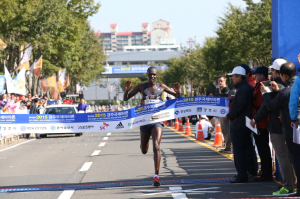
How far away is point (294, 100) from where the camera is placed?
5.73 metres

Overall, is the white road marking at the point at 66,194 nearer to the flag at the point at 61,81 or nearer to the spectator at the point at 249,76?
the spectator at the point at 249,76

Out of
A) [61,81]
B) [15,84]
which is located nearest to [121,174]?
[15,84]

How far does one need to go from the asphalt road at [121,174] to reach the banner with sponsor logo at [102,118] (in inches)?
37.7

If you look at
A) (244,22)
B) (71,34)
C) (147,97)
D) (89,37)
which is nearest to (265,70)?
(147,97)

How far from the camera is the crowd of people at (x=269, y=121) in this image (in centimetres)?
617

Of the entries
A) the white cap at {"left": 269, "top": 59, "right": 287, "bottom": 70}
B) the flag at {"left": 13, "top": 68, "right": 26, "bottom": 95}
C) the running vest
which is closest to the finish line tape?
the running vest

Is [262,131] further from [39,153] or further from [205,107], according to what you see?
[39,153]

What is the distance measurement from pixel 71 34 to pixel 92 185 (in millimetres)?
30895

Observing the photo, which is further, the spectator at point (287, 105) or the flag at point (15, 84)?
the flag at point (15, 84)

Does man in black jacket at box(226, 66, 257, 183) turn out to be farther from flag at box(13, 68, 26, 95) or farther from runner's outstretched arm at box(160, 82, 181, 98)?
flag at box(13, 68, 26, 95)

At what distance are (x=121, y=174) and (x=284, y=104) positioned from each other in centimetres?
400

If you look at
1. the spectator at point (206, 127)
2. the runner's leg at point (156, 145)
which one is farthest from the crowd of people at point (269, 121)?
the spectator at point (206, 127)

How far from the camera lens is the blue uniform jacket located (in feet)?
18.7

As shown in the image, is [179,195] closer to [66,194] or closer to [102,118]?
[66,194]
